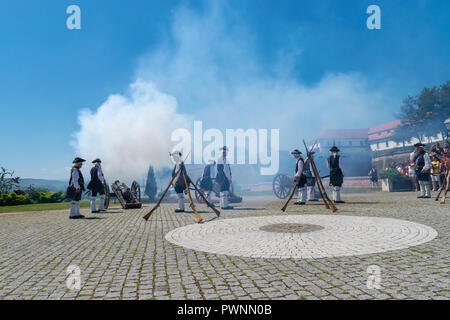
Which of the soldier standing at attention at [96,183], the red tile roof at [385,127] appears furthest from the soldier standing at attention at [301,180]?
the red tile roof at [385,127]

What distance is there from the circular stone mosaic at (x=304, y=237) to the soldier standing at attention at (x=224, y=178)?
447 cm

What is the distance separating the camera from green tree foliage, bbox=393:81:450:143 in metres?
51.0

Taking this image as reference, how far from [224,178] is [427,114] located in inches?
2125

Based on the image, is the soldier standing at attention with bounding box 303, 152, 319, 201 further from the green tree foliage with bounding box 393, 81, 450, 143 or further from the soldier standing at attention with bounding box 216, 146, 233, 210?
the green tree foliage with bounding box 393, 81, 450, 143

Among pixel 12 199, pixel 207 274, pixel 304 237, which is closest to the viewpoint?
pixel 207 274

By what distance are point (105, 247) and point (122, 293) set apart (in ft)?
8.24

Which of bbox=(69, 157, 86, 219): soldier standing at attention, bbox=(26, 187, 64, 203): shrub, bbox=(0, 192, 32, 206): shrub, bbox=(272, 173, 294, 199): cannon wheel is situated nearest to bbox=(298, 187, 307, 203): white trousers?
bbox=(272, 173, 294, 199): cannon wheel

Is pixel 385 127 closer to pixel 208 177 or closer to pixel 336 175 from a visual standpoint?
pixel 336 175

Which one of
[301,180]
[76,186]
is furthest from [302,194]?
[76,186]

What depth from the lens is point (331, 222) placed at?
23.9 feet

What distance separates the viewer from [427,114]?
52.8 metres

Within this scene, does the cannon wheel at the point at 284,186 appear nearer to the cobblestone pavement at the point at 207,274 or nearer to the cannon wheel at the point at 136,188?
the cannon wheel at the point at 136,188

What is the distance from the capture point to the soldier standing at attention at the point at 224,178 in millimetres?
12219
